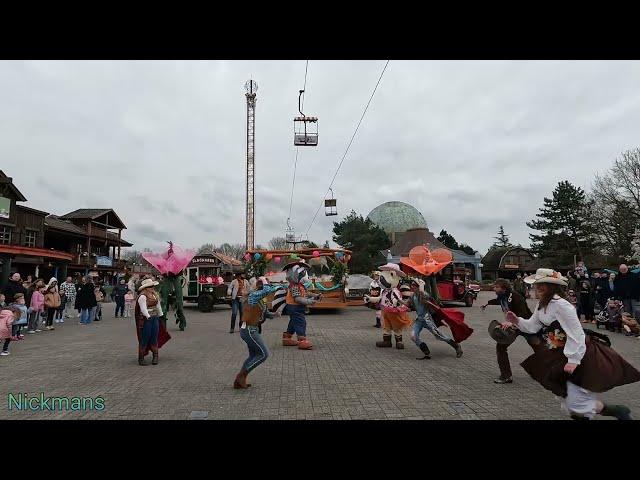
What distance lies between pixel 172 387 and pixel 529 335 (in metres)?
4.93

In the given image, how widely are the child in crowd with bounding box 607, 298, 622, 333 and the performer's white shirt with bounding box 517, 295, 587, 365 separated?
1009 cm

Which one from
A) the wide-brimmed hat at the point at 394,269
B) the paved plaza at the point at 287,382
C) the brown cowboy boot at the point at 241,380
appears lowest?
the paved plaza at the point at 287,382

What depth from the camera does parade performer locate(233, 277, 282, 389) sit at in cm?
592

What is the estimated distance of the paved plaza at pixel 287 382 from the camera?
196 inches

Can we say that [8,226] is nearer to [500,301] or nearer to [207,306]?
[207,306]

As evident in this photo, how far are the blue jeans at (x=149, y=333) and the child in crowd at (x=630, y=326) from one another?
12181mm

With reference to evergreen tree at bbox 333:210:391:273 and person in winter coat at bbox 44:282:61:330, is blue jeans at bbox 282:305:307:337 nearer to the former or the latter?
person in winter coat at bbox 44:282:61:330

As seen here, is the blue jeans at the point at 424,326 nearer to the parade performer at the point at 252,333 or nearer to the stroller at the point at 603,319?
the parade performer at the point at 252,333

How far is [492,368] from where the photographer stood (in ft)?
24.3

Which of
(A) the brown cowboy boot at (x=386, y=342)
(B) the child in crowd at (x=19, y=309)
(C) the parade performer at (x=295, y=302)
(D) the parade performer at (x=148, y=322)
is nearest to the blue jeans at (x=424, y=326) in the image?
(A) the brown cowboy boot at (x=386, y=342)

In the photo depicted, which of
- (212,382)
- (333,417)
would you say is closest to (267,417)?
(333,417)

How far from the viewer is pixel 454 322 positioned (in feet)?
26.4

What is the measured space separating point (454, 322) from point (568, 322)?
14.3 feet

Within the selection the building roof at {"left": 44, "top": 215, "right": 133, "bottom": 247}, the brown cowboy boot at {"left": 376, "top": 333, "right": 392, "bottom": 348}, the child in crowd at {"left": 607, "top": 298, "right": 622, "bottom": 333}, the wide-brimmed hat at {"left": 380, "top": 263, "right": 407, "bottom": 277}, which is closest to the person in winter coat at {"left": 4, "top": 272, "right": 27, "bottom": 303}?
the brown cowboy boot at {"left": 376, "top": 333, "right": 392, "bottom": 348}
